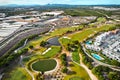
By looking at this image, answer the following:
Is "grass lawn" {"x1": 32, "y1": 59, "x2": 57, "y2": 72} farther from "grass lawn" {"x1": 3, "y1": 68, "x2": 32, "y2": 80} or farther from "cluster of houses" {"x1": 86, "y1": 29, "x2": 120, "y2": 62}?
"cluster of houses" {"x1": 86, "y1": 29, "x2": 120, "y2": 62}

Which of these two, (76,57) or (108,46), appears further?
(108,46)

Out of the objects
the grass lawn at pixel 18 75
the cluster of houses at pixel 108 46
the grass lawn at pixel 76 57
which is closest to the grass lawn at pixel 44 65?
the grass lawn at pixel 18 75

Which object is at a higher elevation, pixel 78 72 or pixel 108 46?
pixel 108 46

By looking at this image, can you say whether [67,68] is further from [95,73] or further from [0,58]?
[0,58]

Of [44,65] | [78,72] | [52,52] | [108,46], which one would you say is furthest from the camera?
[108,46]

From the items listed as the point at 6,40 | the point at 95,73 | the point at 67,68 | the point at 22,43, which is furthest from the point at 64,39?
the point at 95,73

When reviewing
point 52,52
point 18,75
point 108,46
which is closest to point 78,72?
point 18,75

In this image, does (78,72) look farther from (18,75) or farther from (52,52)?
(52,52)
